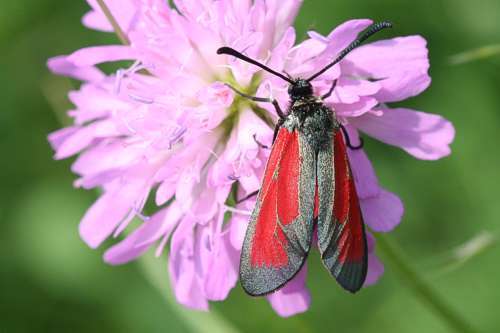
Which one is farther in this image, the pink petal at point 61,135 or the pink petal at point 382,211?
the pink petal at point 61,135

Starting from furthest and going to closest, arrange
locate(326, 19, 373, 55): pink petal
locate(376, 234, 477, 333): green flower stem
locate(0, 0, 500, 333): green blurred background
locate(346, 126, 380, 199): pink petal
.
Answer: locate(0, 0, 500, 333): green blurred background
locate(376, 234, 477, 333): green flower stem
locate(346, 126, 380, 199): pink petal
locate(326, 19, 373, 55): pink petal

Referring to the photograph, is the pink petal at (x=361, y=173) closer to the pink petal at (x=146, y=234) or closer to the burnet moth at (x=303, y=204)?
the burnet moth at (x=303, y=204)

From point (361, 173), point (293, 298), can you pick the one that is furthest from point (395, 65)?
point (293, 298)

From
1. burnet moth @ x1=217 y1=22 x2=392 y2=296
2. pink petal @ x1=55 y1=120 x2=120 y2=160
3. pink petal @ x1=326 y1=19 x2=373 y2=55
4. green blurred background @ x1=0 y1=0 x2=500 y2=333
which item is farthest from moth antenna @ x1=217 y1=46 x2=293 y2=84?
green blurred background @ x1=0 y1=0 x2=500 y2=333

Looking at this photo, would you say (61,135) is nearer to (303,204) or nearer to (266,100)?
(266,100)

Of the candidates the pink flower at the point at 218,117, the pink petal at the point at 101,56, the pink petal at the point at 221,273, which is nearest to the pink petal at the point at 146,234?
the pink flower at the point at 218,117

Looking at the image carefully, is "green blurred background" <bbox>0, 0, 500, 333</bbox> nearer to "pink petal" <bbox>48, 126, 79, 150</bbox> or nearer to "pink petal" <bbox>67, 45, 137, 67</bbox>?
"pink petal" <bbox>48, 126, 79, 150</bbox>
